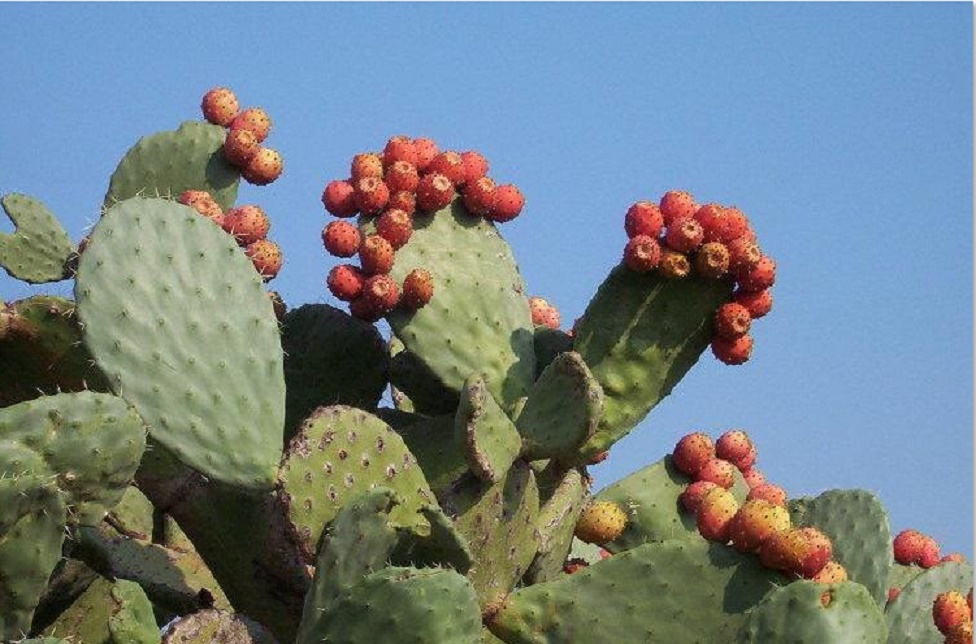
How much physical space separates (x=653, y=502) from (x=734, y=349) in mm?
466

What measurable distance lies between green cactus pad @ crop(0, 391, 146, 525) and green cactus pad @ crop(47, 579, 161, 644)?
277 millimetres

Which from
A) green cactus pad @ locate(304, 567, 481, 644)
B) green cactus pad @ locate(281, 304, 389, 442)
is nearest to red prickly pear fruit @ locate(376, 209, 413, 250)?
green cactus pad @ locate(281, 304, 389, 442)

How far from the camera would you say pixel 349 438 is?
3.97 metres

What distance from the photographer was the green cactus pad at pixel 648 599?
4.07m

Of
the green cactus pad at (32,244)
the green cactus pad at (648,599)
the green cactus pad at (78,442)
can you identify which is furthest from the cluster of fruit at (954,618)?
the green cactus pad at (32,244)

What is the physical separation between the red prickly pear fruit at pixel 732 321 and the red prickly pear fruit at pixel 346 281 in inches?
A: 37.1

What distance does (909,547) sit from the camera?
520cm

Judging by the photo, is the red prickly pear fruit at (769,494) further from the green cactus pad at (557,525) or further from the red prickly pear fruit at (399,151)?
the red prickly pear fruit at (399,151)

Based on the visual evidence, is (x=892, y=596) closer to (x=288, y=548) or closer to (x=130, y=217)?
(x=288, y=548)

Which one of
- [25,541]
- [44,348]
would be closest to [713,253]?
[44,348]

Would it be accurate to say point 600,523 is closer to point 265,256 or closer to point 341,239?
point 341,239

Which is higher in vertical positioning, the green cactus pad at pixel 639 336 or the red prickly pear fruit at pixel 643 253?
the red prickly pear fruit at pixel 643 253

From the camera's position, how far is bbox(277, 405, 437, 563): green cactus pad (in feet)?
12.8

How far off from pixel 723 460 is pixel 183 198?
1.63 metres
